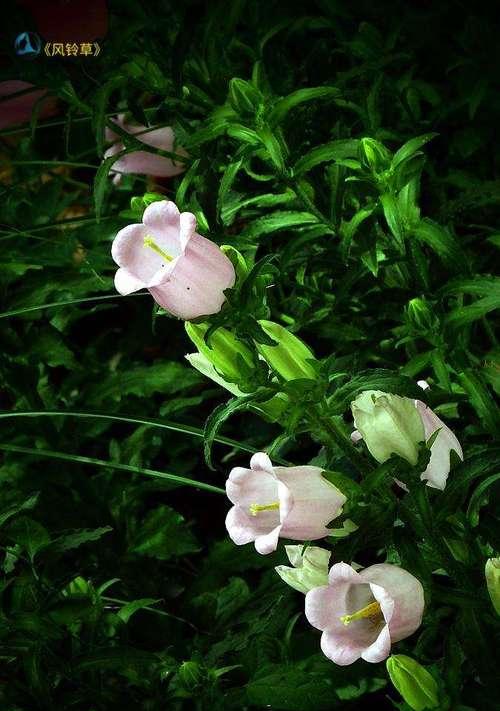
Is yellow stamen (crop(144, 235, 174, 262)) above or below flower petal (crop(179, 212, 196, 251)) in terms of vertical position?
below

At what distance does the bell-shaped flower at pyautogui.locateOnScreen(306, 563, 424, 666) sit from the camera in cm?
79

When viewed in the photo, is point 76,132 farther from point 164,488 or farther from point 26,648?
point 26,648

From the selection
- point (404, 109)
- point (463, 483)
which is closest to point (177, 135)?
point (404, 109)

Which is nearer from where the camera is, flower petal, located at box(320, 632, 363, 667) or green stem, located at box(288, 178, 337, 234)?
flower petal, located at box(320, 632, 363, 667)

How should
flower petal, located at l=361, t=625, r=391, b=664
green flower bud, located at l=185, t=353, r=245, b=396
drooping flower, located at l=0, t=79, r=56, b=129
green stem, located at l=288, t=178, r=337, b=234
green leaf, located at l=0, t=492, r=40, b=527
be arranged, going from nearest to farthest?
1. flower petal, located at l=361, t=625, r=391, b=664
2. green flower bud, located at l=185, t=353, r=245, b=396
3. green leaf, located at l=0, t=492, r=40, b=527
4. green stem, located at l=288, t=178, r=337, b=234
5. drooping flower, located at l=0, t=79, r=56, b=129

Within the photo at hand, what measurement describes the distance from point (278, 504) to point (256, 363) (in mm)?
123

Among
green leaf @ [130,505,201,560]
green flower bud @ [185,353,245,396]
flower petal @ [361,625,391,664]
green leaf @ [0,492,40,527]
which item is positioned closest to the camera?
flower petal @ [361,625,391,664]

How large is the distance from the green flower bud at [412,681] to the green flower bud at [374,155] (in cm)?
51

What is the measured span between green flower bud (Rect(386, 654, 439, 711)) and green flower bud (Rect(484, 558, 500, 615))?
0.08m

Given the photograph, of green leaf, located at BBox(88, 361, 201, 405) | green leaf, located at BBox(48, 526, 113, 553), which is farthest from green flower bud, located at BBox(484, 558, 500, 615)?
green leaf, located at BBox(88, 361, 201, 405)

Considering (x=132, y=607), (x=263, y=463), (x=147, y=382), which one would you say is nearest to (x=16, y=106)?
(x=147, y=382)

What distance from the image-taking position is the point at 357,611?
83 centimetres

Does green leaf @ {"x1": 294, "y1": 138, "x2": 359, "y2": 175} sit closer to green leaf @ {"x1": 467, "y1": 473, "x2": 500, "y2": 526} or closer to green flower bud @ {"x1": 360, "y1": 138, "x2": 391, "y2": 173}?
green flower bud @ {"x1": 360, "y1": 138, "x2": 391, "y2": 173}

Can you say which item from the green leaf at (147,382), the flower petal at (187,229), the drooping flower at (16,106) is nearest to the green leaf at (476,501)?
the flower petal at (187,229)
